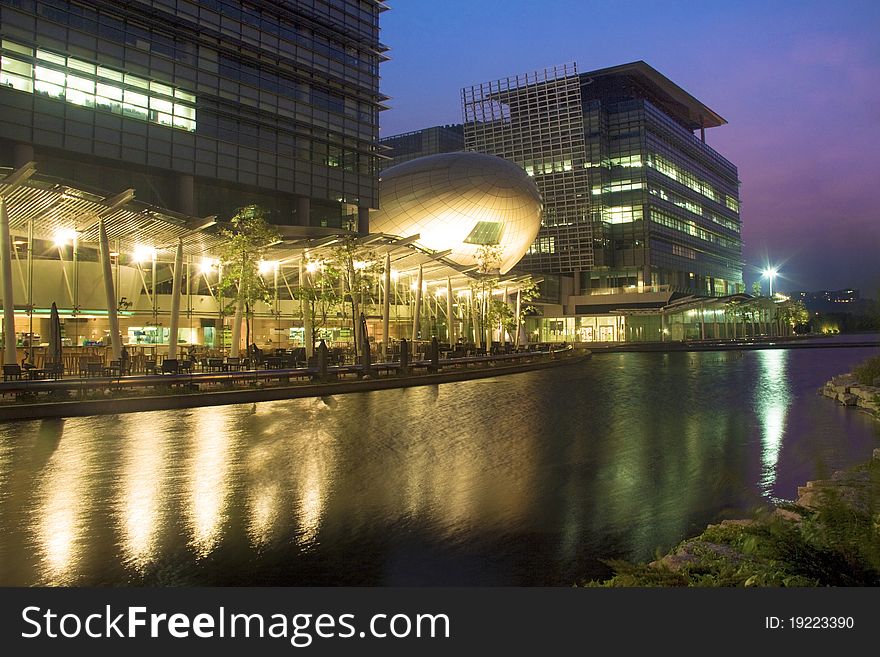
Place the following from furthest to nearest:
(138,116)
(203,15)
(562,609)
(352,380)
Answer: (203,15), (138,116), (352,380), (562,609)

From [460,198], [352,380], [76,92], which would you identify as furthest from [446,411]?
[460,198]

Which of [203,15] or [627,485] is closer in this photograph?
[627,485]

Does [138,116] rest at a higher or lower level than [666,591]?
higher

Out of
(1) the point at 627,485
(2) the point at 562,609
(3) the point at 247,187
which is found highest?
(3) the point at 247,187

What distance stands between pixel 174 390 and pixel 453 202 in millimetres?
56722

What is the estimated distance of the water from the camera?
20.0 feet

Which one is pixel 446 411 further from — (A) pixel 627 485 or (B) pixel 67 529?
(B) pixel 67 529

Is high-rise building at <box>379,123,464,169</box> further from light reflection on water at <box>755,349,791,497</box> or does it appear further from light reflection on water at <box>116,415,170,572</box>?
light reflection on water at <box>116,415,170,572</box>

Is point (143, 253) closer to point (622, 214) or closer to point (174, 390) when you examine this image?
point (174, 390)

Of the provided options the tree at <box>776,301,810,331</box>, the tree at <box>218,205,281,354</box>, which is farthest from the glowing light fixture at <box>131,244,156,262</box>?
the tree at <box>776,301,810,331</box>

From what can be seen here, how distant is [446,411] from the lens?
18.2m

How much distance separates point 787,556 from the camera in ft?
15.9

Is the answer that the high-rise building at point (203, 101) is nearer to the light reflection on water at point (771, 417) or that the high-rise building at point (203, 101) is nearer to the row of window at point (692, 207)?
the light reflection on water at point (771, 417)

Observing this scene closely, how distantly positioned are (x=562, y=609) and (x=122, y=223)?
28.4 m
